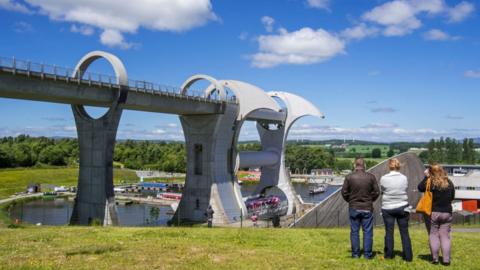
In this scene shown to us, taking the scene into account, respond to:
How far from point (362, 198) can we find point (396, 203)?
0.64 metres

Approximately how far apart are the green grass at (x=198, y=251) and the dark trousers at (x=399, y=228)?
0.19 meters

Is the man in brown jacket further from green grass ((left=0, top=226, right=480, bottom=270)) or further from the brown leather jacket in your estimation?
green grass ((left=0, top=226, right=480, bottom=270))

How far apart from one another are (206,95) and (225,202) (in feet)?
34.0

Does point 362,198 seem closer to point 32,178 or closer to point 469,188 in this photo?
point 469,188

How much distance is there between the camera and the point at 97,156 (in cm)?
3144

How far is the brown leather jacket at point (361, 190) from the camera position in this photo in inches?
332

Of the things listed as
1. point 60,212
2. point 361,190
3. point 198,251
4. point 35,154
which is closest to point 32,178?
point 35,154

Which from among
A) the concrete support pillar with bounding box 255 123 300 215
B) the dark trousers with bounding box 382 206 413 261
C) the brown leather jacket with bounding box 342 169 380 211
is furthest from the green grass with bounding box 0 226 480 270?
the concrete support pillar with bounding box 255 123 300 215

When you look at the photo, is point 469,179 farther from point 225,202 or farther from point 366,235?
point 366,235

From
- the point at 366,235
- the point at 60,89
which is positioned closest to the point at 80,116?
the point at 60,89

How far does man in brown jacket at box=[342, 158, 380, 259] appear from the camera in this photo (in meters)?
8.45

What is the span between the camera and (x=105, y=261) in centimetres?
832

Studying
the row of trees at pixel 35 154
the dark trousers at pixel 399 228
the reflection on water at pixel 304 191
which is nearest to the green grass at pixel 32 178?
the row of trees at pixel 35 154

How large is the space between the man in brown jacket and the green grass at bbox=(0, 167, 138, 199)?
255 ft
